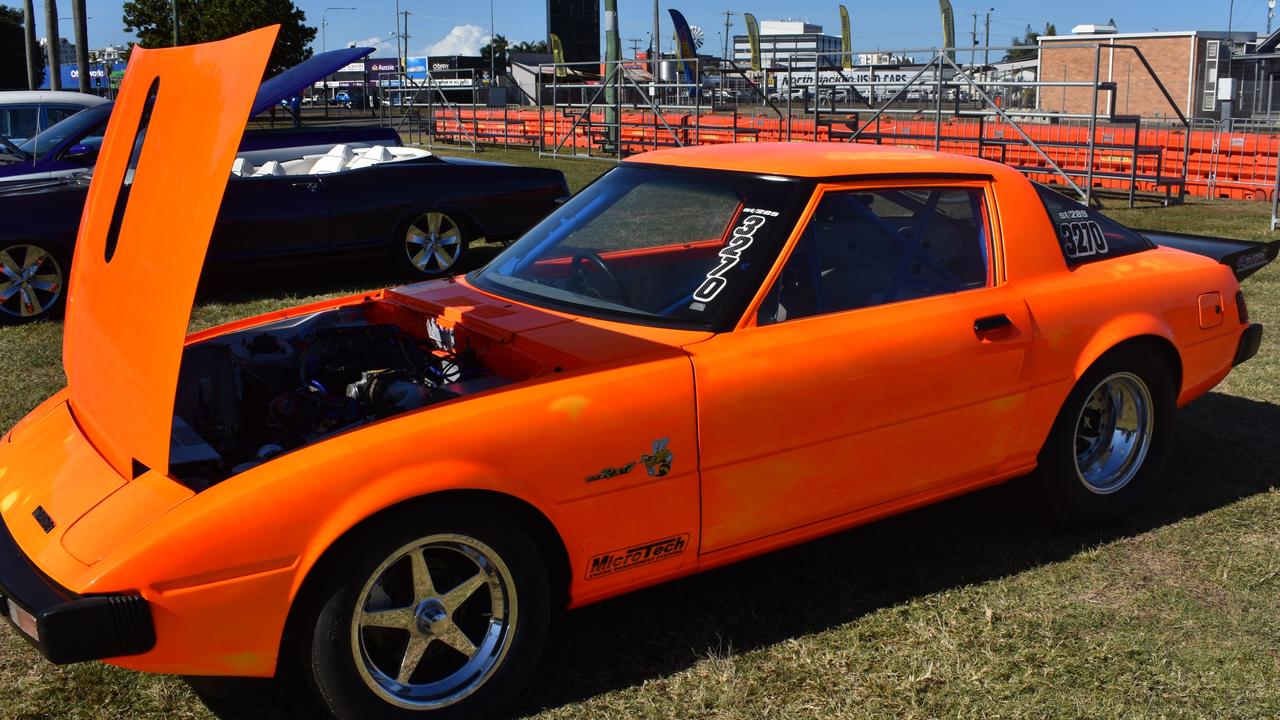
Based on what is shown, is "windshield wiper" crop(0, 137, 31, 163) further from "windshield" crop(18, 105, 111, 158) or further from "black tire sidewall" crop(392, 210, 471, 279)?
"black tire sidewall" crop(392, 210, 471, 279)

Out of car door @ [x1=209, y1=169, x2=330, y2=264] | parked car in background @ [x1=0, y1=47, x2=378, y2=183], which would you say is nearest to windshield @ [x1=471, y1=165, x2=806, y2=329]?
car door @ [x1=209, y1=169, x2=330, y2=264]

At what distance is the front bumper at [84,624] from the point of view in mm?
2354

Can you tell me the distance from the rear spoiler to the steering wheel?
2432 mm

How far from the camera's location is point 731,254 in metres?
3.37

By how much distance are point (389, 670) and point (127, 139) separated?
168 cm

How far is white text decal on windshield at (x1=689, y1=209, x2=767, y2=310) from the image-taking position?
10.8 feet

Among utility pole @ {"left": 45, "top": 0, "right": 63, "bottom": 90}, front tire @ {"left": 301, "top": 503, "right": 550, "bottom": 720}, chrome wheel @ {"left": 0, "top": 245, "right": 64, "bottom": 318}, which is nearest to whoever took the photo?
front tire @ {"left": 301, "top": 503, "right": 550, "bottom": 720}

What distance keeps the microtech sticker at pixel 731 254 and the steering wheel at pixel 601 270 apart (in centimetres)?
28

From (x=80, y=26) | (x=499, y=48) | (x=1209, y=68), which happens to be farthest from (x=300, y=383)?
(x=499, y=48)

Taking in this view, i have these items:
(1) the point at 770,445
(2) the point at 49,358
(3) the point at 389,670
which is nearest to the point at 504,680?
(3) the point at 389,670

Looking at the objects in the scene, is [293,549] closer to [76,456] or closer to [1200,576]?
[76,456]

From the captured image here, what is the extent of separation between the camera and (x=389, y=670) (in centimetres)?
278

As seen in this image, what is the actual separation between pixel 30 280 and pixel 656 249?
5377 millimetres

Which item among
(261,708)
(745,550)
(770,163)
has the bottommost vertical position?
(261,708)
